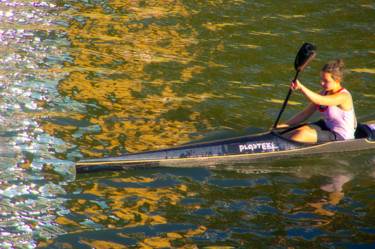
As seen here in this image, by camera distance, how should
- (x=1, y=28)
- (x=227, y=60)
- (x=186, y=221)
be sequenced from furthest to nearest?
(x=1, y=28)
(x=227, y=60)
(x=186, y=221)

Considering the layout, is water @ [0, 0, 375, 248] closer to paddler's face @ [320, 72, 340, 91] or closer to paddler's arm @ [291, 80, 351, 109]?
paddler's arm @ [291, 80, 351, 109]

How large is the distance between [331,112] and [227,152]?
1676 mm

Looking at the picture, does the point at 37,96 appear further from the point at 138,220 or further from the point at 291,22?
the point at 291,22

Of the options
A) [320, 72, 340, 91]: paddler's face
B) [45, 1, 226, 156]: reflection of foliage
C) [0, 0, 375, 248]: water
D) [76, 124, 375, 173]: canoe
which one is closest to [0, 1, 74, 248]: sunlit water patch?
[0, 0, 375, 248]: water

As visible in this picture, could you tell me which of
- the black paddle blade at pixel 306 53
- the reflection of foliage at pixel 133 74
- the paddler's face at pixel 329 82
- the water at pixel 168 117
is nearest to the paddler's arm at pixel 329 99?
the paddler's face at pixel 329 82

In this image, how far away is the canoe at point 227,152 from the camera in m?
5.78

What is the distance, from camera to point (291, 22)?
12859 millimetres

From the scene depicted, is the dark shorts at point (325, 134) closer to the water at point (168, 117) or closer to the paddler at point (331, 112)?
the paddler at point (331, 112)

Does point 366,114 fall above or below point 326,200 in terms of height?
above

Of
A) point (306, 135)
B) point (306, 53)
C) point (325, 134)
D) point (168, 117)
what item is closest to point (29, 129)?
point (168, 117)

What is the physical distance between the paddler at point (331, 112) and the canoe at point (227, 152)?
0.12m

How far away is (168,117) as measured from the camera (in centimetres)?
770

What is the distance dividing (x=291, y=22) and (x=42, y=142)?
8743 millimetres

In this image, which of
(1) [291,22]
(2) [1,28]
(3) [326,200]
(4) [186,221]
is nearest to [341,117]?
(3) [326,200]
